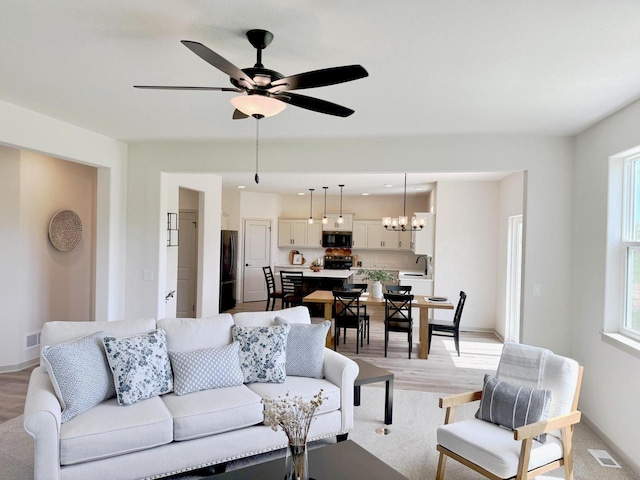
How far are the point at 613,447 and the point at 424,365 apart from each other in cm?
237

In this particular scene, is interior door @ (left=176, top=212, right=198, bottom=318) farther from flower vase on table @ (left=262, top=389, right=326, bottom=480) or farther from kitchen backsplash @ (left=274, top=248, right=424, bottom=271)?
flower vase on table @ (left=262, top=389, right=326, bottom=480)

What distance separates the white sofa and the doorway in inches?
169

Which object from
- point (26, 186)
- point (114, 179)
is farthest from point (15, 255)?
point (114, 179)

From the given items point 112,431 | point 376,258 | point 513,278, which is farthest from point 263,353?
point 376,258

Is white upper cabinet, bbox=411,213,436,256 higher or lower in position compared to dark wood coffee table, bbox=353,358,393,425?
higher

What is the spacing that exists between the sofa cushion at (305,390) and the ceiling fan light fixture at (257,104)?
6.26 ft

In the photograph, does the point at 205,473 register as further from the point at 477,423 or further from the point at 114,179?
the point at 114,179

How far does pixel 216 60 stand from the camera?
6.23ft

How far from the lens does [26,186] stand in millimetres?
5023

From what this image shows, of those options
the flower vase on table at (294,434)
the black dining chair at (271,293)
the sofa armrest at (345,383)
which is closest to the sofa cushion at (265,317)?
the sofa armrest at (345,383)

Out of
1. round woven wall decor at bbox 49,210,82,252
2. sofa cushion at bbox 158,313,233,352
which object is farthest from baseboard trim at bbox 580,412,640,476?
round woven wall decor at bbox 49,210,82,252

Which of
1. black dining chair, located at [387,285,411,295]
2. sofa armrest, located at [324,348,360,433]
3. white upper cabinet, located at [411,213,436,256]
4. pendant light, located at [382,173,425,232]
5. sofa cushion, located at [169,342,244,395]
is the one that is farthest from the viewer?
white upper cabinet, located at [411,213,436,256]

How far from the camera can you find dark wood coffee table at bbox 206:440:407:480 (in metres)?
2.13

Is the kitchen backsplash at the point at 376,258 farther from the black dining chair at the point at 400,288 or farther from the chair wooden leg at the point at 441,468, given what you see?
the chair wooden leg at the point at 441,468
